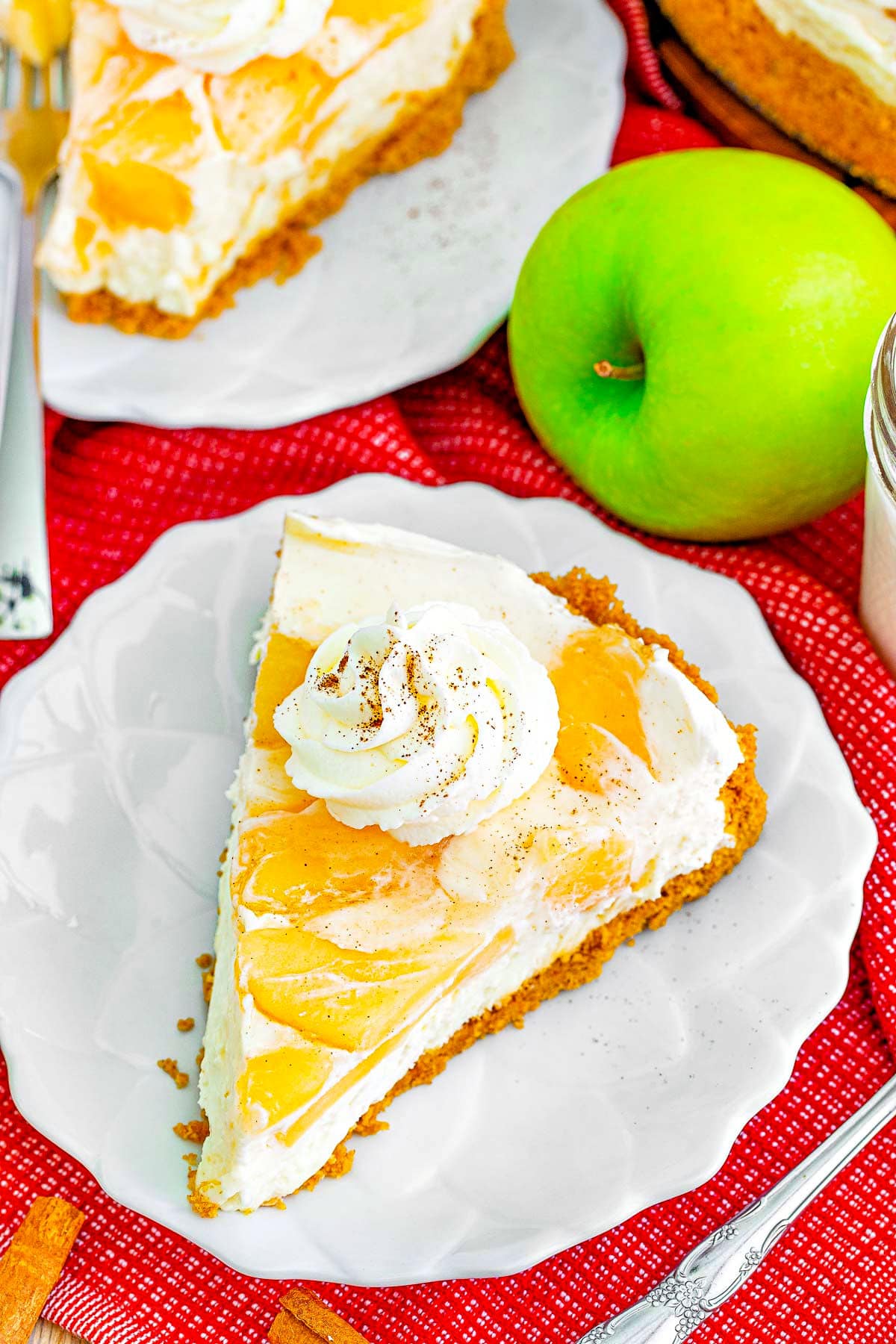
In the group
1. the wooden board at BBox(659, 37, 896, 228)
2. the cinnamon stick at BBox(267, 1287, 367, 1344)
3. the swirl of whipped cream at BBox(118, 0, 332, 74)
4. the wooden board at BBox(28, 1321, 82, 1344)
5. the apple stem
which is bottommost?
the wooden board at BBox(28, 1321, 82, 1344)

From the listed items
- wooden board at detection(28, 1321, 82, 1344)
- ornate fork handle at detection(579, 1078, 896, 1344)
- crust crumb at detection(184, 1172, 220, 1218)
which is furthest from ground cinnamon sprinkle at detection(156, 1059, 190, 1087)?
ornate fork handle at detection(579, 1078, 896, 1344)

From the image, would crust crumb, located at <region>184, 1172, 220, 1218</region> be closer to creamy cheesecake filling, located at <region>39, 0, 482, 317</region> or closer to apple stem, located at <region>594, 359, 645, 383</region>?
apple stem, located at <region>594, 359, 645, 383</region>

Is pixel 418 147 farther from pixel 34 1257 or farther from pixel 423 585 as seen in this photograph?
pixel 34 1257

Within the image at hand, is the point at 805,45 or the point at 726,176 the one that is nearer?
the point at 726,176

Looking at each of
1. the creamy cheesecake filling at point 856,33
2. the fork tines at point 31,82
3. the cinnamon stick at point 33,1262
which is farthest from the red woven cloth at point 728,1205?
the fork tines at point 31,82

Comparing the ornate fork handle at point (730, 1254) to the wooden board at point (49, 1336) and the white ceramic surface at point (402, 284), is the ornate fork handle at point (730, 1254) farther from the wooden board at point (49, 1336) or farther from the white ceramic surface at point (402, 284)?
the white ceramic surface at point (402, 284)

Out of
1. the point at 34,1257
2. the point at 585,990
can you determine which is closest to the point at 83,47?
the point at 585,990

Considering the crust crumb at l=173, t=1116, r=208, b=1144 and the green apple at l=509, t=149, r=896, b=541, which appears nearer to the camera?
the crust crumb at l=173, t=1116, r=208, b=1144

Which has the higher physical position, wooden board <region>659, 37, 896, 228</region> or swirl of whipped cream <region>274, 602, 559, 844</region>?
wooden board <region>659, 37, 896, 228</region>
